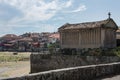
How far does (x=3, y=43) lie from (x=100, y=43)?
120639 millimetres

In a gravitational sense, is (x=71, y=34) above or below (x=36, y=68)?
above

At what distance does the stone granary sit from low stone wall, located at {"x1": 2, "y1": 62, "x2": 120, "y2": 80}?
1066 cm

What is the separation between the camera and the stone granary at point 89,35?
76.0 ft

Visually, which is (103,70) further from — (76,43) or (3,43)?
(3,43)

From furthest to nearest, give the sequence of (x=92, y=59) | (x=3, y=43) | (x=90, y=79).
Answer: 1. (x=3, y=43)
2. (x=92, y=59)
3. (x=90, y=79)

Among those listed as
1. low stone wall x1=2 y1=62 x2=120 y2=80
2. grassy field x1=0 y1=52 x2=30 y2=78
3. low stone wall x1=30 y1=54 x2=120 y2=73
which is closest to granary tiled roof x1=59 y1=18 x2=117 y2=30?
low stone wall x1=30 y1=54 x2=120 y2=73

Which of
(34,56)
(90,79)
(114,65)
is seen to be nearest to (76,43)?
(34,56)

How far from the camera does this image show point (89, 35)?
78.1 feet

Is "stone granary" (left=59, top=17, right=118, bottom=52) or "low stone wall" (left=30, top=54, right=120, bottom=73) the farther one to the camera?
"stone granary" (left=59, top=17, right=118, bottom=52)

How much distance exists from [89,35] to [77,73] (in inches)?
562

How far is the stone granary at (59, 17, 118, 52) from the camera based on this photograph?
23.2m

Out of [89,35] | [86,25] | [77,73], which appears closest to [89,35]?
[89,35]

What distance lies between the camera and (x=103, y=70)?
11.4 meters

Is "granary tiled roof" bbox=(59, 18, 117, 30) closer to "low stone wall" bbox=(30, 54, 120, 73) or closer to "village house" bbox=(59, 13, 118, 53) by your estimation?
"village house" bbox=(59, 13, 118, 53)
